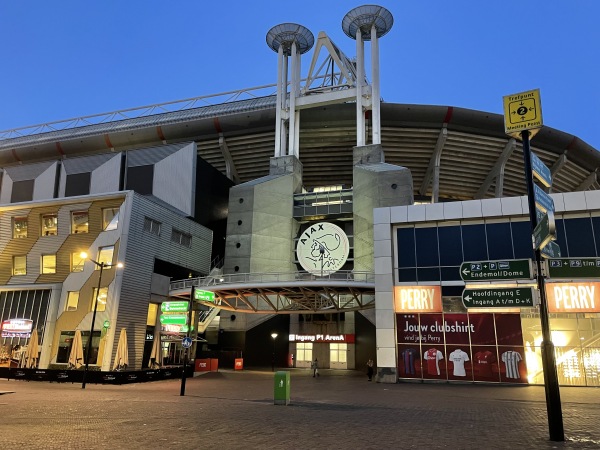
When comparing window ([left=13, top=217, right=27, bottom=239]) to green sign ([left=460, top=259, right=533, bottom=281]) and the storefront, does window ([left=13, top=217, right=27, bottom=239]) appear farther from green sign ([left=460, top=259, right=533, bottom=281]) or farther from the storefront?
green sign ([left=460, top=259, right=533, bottom=281])

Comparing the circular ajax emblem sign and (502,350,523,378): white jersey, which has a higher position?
the circular ajax emblem sign

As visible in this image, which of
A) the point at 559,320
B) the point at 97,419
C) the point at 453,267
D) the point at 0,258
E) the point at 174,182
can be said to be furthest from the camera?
the point at 174,182

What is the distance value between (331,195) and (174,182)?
1732 centimetres

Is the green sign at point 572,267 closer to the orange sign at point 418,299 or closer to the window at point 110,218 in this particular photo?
the orange sign at point 418,299

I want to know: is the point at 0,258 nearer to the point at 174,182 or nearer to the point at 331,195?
the point at 174,182

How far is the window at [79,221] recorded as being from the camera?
41.1m

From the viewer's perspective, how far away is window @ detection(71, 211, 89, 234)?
41125mm

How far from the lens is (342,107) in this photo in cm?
5856

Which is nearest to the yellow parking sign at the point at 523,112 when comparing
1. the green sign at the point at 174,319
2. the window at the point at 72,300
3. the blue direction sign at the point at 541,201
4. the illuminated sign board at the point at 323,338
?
the blue direction sign at the point at 541,201

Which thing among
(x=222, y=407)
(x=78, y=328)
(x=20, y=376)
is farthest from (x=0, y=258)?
(x=222, y=407)

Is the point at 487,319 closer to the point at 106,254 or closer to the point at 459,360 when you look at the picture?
the point at 459,360

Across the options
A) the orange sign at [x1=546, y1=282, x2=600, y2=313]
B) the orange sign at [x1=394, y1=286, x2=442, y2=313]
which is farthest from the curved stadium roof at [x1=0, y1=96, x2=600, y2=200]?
the orange sign at [x1=546, y1=282, x2=600, y2=313]

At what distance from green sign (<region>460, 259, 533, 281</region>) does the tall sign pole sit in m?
0.46

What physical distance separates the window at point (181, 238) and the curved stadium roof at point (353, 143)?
19.1m
